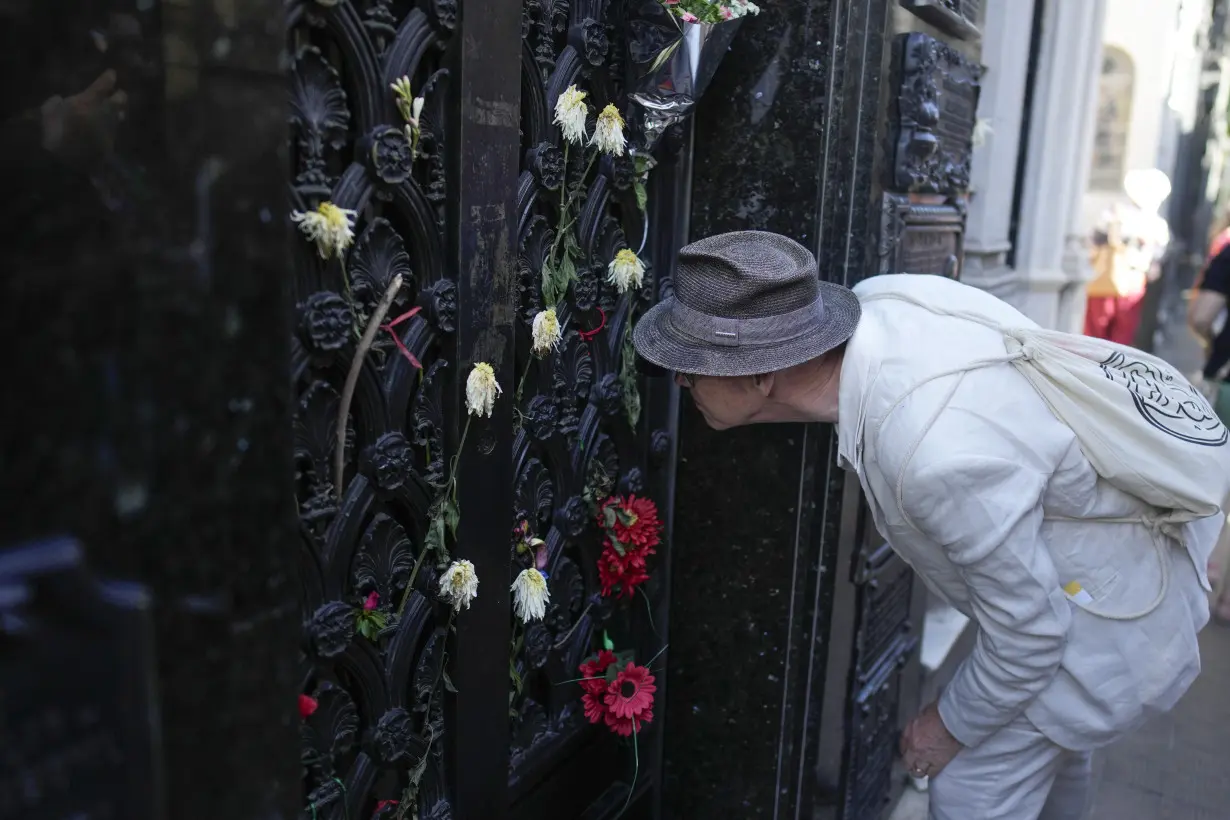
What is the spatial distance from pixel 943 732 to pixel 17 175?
2.14 meters

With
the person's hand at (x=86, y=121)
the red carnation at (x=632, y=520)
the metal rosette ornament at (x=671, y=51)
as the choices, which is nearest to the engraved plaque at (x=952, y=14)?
the metal rosette ornament at (x=671, y=51)

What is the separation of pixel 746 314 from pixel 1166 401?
0.88 m

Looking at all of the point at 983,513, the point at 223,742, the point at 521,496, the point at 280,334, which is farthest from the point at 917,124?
the point at 223,742

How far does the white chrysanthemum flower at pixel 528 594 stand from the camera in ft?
6.77

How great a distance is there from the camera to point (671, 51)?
2107mm

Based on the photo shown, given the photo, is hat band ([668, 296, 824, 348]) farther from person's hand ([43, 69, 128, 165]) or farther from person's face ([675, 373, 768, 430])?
person's hand ([43, 69, 128, 165])

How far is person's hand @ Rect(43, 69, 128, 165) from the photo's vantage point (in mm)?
937

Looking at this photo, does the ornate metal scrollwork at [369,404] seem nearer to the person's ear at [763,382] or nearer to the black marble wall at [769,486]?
the person's ear at [763,382]

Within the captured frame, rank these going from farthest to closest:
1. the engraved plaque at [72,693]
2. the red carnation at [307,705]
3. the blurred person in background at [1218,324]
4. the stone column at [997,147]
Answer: the blurred person in background at [1218,324]
the stone column at [997,147]
the red carnation at [307,705]
the engraved plaque at [72,693]

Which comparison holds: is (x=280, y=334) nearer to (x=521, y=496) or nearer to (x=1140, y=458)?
(x=521, y=496)

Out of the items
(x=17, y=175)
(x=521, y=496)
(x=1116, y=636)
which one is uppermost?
(x=17, y=175)

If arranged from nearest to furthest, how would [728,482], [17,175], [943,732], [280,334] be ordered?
[17,175]
[280,334]
[943,732]
[728,482]

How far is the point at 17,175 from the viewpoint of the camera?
0.92 metres

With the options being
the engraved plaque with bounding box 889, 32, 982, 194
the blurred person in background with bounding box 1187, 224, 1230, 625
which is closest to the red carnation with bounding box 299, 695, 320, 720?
the engraved plaque with bounding box 889, 32, 982, 194
